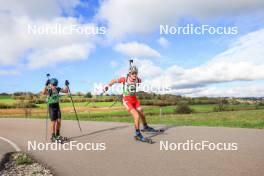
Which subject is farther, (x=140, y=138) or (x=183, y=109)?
(x=183, y=109)

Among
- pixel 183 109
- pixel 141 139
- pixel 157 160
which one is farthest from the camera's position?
pixel 183 109

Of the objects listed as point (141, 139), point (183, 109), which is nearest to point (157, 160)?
point (141, 139)

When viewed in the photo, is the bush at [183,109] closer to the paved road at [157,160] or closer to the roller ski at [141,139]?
the paved road at [157,160]

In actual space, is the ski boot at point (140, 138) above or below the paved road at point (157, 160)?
above

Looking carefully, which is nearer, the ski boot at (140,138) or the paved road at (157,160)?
the paved road at (157,160)

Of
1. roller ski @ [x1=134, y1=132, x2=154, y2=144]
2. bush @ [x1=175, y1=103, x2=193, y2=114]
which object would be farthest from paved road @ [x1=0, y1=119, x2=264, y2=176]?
bush @ [x1=175, y1=103, x2=193, y2=114]

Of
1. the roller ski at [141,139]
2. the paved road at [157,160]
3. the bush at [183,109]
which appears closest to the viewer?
A: the paved road at [157,160]

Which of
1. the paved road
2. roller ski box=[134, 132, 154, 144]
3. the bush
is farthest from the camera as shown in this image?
the bush

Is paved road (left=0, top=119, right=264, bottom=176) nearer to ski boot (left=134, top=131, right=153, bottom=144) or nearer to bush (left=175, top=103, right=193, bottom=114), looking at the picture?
ski boot (left=134, top=131, right=153, bottom=144)

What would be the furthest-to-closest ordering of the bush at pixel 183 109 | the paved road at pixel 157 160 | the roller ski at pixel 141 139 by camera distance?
the bush at pixel 183 109 < the roller ski at pixel 141 139 < the paved road at pixel 157 160

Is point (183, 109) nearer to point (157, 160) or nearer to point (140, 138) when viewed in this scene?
point (140, 138)

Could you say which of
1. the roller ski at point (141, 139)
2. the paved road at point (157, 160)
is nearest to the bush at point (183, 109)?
the paved road at point (157, 160)

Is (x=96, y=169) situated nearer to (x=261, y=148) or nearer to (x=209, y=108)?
(x=261, y=148)

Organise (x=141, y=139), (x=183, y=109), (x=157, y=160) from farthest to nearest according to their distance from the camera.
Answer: (x=183, y=109) → (x=141, y=139) → (x=157, y=160)
